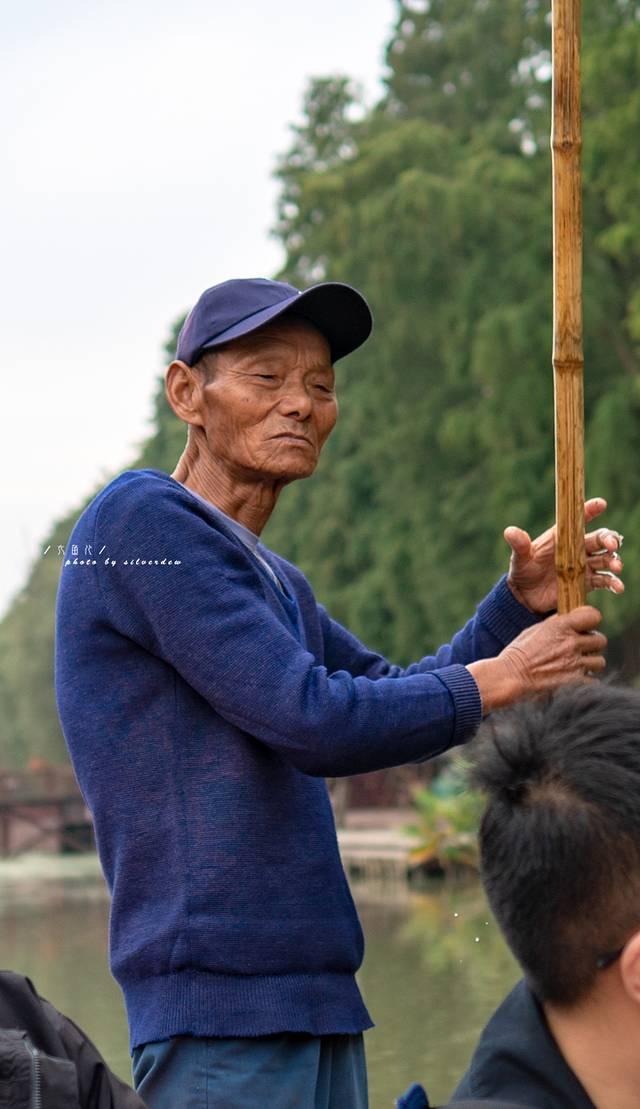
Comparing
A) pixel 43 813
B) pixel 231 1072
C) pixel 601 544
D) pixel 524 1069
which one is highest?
pixel 601 544

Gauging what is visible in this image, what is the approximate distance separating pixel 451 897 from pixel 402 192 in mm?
8182

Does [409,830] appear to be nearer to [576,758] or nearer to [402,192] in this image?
[402,192]

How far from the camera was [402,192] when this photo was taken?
877 inches

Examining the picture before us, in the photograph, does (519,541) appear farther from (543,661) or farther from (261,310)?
(261,310)

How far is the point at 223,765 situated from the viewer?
2330 millimetres

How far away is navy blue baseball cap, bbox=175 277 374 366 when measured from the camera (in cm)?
256

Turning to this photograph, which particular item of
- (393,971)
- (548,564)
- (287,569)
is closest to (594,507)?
(548,564)

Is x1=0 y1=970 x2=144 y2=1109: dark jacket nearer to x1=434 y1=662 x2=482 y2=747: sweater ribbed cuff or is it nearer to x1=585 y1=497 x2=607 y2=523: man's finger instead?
x1=434 y1=662 x2=482 y2=747: sweater ribbed cuff

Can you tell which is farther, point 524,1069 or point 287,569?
point 287,569

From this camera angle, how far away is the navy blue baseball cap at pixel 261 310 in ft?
8.39

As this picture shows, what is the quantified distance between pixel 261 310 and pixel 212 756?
24.8 inches

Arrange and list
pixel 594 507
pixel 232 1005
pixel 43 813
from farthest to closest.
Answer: pixel 43 813
pixel 594 507
pixel 232 1005

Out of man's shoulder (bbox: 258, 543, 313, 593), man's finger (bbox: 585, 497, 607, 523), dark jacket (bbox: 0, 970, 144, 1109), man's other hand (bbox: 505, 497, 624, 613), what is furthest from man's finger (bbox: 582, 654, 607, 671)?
dark jacket (bbox: 0, 970, 144, 1109)

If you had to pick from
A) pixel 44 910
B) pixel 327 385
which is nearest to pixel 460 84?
pixel 44 910
